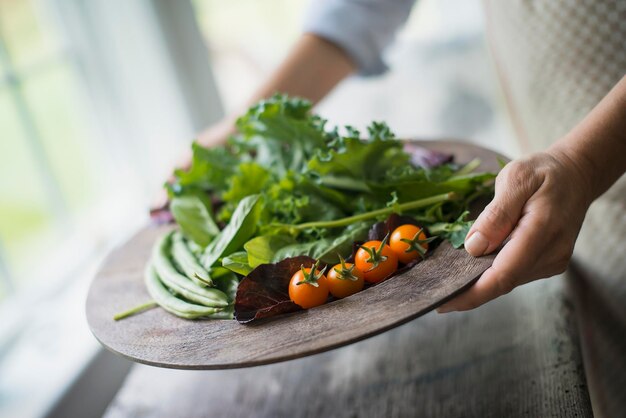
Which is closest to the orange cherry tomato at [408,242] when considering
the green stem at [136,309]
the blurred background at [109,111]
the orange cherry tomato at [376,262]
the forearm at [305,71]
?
the orange cherry tomato at [376,262]

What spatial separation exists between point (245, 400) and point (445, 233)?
475 mm

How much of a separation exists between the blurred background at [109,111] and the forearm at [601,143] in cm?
72

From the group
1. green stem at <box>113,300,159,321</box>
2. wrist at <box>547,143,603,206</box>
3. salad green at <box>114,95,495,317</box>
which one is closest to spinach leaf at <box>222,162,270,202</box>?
salad green at <box>114,95,495,317</box>

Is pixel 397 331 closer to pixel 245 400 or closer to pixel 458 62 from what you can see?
pixel 245 400

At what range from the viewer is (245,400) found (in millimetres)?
1014

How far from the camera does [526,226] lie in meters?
0.67

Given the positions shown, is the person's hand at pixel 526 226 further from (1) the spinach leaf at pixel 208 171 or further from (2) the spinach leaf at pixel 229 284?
(1) the spinach leaf at pixel 208 171

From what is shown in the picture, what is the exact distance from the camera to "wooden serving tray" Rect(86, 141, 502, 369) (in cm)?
63

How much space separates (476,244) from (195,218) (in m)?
0.48

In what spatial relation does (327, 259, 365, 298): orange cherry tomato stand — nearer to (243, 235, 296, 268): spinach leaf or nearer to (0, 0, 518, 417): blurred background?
(243, 235, 296, 268): spinach leaf

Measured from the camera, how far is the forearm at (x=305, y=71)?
1279 millimetres

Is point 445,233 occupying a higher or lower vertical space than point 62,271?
higher

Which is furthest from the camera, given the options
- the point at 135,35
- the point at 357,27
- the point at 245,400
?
the point at 135,35

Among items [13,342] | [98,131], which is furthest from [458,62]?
[13,342]
